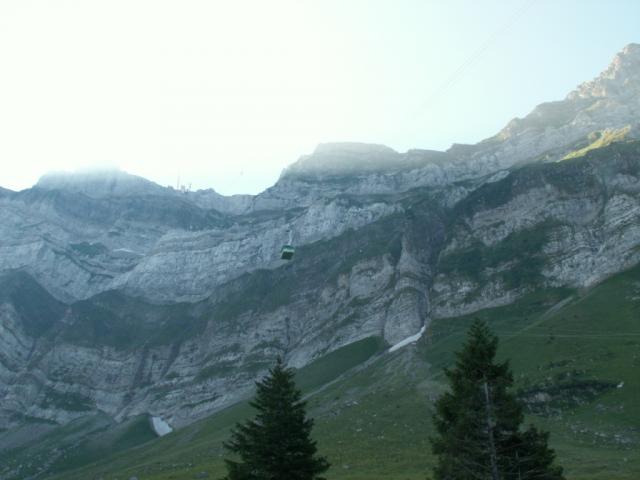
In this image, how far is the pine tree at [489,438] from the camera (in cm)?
2666

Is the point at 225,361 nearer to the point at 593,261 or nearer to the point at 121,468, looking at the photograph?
the point at 121,468

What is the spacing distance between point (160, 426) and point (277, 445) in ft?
495

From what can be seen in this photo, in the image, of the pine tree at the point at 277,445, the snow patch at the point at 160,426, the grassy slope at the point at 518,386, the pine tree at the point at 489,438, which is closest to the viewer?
the pine tree at the point at 489,438

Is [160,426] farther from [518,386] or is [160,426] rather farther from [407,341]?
[518,386]

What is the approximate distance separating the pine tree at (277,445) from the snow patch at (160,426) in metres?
143

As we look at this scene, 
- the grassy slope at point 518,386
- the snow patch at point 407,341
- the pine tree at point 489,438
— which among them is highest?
the pine tree at point 489,438

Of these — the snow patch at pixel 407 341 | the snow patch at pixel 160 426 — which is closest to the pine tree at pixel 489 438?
the snow patch at pixel 407 341

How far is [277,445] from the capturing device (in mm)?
32281

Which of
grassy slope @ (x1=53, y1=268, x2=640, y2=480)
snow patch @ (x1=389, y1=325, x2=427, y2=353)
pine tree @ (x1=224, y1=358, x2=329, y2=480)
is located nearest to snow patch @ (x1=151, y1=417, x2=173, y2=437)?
grassy slope @ (x1=53, y1=268, x2=640, y2=480)

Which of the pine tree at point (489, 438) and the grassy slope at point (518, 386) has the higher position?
the pine tree at point (489, 438)

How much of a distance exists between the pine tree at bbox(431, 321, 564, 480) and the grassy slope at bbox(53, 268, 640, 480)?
31917 millimetres

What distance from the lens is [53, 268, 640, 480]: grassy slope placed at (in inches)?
2842

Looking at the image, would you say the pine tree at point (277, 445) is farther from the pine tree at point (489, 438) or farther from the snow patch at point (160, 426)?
the snow patch at point (160, 426)

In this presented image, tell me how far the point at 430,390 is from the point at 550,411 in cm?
2666
